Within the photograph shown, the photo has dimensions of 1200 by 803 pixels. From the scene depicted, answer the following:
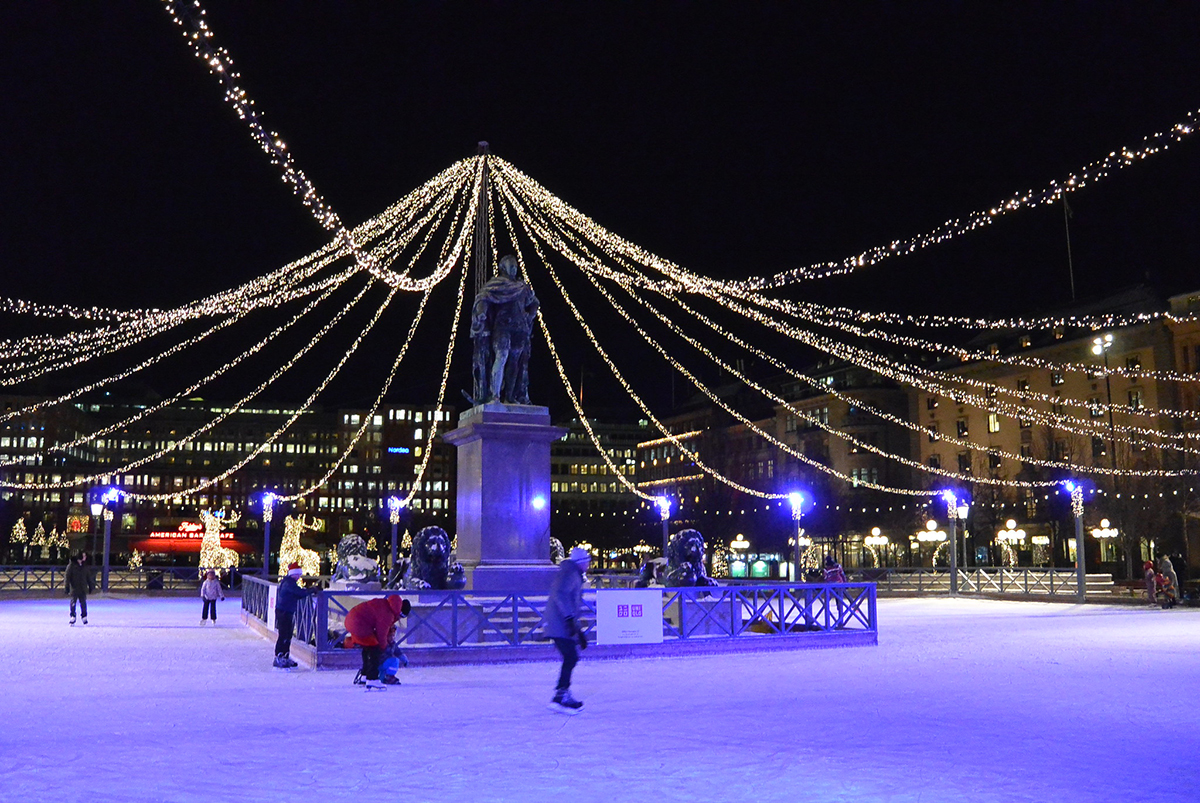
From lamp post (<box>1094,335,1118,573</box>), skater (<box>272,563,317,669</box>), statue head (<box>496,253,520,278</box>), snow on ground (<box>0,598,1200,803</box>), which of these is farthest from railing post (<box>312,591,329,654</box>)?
lamp post (<box>1094,335,1118,573</box>)

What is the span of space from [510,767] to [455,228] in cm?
2067

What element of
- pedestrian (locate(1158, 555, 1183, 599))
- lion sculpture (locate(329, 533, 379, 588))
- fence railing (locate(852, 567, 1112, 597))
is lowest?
fence railing (locate(852, 567, 1112, 597))

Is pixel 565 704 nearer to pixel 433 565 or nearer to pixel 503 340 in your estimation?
pixel 433 565

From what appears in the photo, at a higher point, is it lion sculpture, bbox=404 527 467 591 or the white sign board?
lion sculpture, bbox=404 527 467 591

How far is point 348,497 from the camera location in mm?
147375

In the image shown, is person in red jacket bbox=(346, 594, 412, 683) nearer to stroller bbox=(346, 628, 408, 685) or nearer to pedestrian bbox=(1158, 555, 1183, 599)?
stroller bbox=(346, 628, 408, 685)

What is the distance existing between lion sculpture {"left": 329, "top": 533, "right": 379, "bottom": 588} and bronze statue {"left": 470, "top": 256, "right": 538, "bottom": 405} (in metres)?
4.71

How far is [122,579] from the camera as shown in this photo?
49.1 m

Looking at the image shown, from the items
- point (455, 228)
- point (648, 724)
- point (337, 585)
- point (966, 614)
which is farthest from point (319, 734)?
point (966, 614)

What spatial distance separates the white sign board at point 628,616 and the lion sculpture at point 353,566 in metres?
7.01

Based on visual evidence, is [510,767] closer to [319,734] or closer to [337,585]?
[319,734]

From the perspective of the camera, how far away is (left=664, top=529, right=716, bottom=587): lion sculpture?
68.6 ft

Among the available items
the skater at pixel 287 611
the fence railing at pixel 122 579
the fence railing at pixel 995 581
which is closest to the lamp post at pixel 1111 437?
the fence railing at pixel 995 581

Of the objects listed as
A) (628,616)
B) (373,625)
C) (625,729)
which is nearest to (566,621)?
(625,729)
